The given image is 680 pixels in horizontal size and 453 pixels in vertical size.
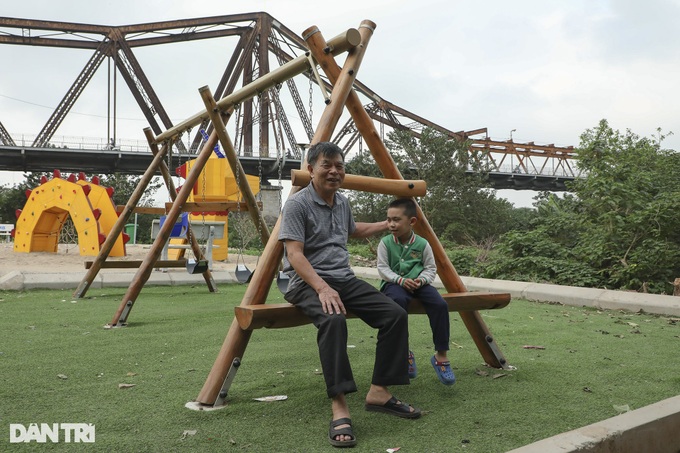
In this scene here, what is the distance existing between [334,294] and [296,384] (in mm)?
705

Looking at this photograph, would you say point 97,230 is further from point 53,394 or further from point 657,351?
point 657,351

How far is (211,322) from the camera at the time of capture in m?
4.73

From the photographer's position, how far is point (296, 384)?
2.80 meters

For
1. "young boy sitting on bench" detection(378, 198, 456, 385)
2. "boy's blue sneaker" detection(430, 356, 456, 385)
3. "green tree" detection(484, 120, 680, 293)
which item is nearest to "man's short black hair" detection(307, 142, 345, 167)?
"young boy sitting on bench" detection(378, 198, 456, 385)

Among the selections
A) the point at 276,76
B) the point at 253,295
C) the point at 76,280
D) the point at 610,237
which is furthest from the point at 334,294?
the point at 610,237

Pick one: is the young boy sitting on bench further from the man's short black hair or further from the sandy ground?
the sandy ground

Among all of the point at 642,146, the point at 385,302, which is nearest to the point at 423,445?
the point at 385,302

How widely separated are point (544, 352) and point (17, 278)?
602 cm

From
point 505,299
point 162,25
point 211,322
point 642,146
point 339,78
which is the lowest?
point 211,322

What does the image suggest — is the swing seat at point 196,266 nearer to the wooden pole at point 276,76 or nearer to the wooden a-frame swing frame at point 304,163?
the wooden a-frame swing frame at point 304,163

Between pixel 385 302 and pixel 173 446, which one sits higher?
pixel 385 302

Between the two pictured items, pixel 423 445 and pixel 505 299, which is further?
pixel 505 299

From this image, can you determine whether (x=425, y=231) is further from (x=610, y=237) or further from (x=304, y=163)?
(x=610, y=237)

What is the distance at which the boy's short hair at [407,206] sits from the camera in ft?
9.62
